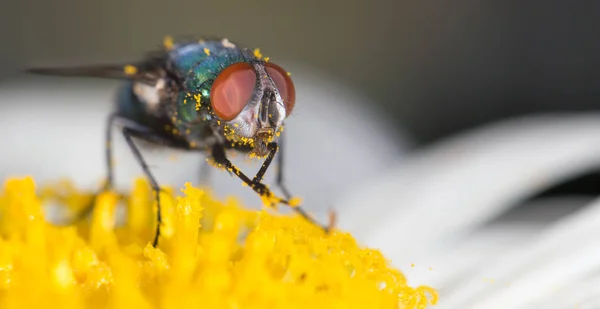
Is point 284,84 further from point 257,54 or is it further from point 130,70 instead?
point 130,70

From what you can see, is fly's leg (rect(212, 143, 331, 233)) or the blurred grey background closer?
fly's leg (rect(212, 143, 331, 233))

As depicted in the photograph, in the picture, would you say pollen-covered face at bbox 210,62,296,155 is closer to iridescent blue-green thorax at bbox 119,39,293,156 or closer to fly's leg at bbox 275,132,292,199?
iridescent blue-green thorax at bbox 119,39,293,156

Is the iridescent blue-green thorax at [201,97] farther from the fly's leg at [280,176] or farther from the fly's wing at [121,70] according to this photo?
the fly's leg at [280,176]

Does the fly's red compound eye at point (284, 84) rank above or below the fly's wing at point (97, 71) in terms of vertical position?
above

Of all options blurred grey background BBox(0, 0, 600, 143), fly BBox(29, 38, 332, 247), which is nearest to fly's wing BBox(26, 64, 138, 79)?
fly BBox(29, 38, 332, 247)

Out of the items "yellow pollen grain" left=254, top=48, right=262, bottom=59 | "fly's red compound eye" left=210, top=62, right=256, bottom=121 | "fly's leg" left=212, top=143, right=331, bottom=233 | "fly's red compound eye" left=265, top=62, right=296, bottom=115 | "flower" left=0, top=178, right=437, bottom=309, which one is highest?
"yellow pollen grain" left=254, top=48, right=262, bottom=59

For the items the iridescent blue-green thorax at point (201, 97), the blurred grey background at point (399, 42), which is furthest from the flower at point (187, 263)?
the blurred grey background at point (399, 42)
